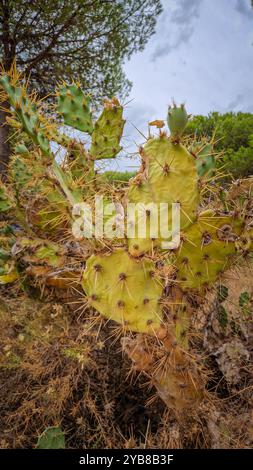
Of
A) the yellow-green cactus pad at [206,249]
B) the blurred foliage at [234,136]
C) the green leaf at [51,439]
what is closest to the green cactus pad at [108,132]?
the yellow-green cactus pad at [206,249]

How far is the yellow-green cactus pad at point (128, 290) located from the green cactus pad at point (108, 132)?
51.2 inches

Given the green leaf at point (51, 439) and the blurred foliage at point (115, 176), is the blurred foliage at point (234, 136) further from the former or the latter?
the green leaf at point (51, 439)

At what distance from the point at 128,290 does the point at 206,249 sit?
1.24 ft

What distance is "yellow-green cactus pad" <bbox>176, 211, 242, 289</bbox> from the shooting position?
5.11 feet

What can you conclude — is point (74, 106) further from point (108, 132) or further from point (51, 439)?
point (51, 439)

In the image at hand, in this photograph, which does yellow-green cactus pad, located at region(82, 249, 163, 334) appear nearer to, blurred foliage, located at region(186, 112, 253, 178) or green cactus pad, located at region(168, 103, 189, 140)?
green cactus pad, located at region(168, 103, 189, 140)

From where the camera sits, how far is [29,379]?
2.25m

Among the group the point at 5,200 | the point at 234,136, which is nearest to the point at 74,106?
the point at 5,200

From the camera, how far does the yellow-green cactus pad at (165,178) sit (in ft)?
4.49

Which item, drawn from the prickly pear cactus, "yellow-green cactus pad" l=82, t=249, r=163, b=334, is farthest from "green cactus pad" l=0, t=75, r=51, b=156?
"yellow-green cactus pad" l=82, t=249, r=163, b=334

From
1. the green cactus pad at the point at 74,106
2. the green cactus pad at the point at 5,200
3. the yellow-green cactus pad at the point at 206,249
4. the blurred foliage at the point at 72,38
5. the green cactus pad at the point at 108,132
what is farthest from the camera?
the blurred foliage at the point at 72,38
